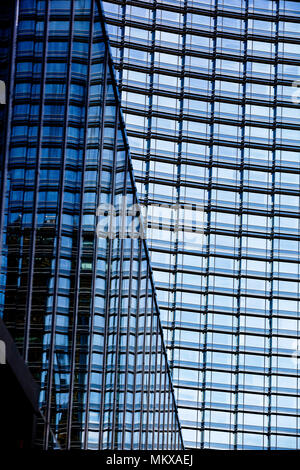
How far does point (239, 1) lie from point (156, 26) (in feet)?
18.2

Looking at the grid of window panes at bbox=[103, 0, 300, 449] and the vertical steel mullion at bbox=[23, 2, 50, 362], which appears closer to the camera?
the vertical steel mullion at bbox=[23, 2, 50, 362]

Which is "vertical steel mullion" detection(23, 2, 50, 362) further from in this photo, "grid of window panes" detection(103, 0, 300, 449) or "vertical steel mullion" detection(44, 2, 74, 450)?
"grid of window panes" detection(103, 0, 300, 449)

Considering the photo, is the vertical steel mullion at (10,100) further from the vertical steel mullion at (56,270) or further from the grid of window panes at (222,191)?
the grid of window panes at (222,191)

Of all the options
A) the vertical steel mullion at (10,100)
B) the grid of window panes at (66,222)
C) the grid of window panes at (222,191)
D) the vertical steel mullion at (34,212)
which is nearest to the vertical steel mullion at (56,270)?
the grid of window panes at (66,222)

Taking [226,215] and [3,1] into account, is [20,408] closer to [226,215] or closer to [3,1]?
[3,1]

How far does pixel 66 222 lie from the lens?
1109cm

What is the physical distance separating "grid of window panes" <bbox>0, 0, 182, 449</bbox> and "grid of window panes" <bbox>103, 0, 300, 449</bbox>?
38.1 meters

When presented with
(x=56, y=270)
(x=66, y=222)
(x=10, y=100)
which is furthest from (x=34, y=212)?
(x=10, y=100)

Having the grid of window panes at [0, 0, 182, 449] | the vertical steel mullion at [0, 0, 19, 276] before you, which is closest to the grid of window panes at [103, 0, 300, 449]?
the grid of window panes at [0, 0, 182, 449]

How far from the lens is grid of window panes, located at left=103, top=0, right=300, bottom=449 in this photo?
179 ft

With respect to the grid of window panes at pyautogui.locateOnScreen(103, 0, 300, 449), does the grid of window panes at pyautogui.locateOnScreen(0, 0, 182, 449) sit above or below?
below

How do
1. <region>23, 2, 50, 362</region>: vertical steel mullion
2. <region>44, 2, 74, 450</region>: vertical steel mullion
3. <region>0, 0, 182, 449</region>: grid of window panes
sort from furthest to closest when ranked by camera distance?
<region>44, 2, 74, 450</region>: vertical steel mullion < <region>23, 2, 50, 362</region>: vertical steel mullion < <region>0, 0, 182, 449</region>: grid of window panes

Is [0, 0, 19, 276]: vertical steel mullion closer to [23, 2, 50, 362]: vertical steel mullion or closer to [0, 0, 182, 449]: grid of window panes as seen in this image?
[0, 0, 182, 449]: grid of window panes

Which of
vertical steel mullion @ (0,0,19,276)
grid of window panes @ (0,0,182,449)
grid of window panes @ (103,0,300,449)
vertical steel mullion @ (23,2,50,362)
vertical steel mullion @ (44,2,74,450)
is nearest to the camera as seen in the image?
vertical steel mullion @ (0,0,19,276)
